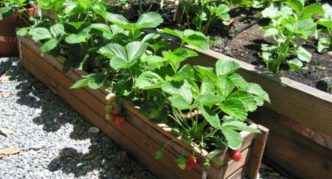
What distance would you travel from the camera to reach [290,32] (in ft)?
7.86


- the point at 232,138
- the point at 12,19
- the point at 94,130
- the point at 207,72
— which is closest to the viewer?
the point at 232,138

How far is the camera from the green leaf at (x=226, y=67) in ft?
6.90

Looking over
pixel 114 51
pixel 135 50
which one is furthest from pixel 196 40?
pixel 114 51

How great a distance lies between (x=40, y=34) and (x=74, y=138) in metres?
0.72

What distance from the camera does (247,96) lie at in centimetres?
201

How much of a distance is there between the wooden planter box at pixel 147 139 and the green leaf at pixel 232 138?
0.47 feet

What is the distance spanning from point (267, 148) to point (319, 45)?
0.81 m

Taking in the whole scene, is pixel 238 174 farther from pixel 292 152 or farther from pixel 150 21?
pixel 150 21

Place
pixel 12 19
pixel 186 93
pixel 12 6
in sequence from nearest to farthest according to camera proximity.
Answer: pixel 186 93 < pixel 12 6 < pixel 12 19

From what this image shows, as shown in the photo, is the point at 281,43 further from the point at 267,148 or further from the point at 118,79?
the point at 118,79

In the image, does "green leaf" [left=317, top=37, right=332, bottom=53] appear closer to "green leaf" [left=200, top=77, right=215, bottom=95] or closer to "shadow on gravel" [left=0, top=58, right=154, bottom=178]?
"green leaf" [left=200, top=77, right=215, bottom=95]

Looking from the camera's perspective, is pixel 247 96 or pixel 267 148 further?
pixel 267 148

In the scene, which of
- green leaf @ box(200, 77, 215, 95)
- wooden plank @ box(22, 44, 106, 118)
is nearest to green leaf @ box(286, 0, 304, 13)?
green leaf @ box(200, 77, 215, 95)

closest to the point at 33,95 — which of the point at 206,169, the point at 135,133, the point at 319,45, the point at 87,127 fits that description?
the point at 87,127
